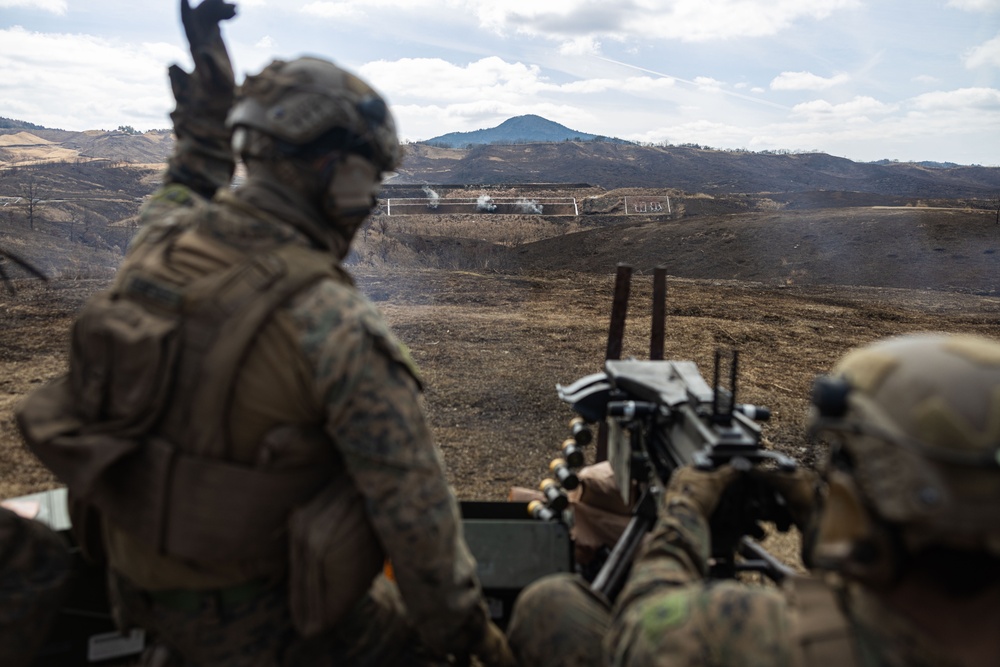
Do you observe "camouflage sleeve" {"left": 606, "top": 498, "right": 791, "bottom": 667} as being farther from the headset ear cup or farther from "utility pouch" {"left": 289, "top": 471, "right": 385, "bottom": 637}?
"utility pouch" {"left": 289, "top": 471, "right": 385, "bottom": 637}

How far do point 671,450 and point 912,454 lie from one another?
4.66 ft

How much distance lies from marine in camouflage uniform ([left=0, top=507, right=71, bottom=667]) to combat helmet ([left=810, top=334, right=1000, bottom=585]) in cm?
243

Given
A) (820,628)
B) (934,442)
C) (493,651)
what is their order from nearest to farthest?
(934,442) < (820,628) < (493,651)

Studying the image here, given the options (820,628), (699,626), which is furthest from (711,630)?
(820,628)

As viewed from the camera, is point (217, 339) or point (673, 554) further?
point (673, 554)

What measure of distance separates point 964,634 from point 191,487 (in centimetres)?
188

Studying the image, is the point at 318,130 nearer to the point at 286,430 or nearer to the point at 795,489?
the point at 286,430

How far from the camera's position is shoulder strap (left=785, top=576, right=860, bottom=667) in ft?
5.21

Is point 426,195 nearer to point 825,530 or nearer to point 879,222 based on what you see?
point 879,222

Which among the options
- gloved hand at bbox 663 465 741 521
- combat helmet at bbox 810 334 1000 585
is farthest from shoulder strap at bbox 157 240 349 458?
combat helmet at bbox 810 334 1000 585

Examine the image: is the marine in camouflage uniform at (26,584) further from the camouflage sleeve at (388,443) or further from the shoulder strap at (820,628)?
the shoulder strap at (820,628)

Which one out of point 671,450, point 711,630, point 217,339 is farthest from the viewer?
point 671,450

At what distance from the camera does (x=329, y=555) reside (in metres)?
2.03

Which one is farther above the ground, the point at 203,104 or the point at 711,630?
the point at 203,104
